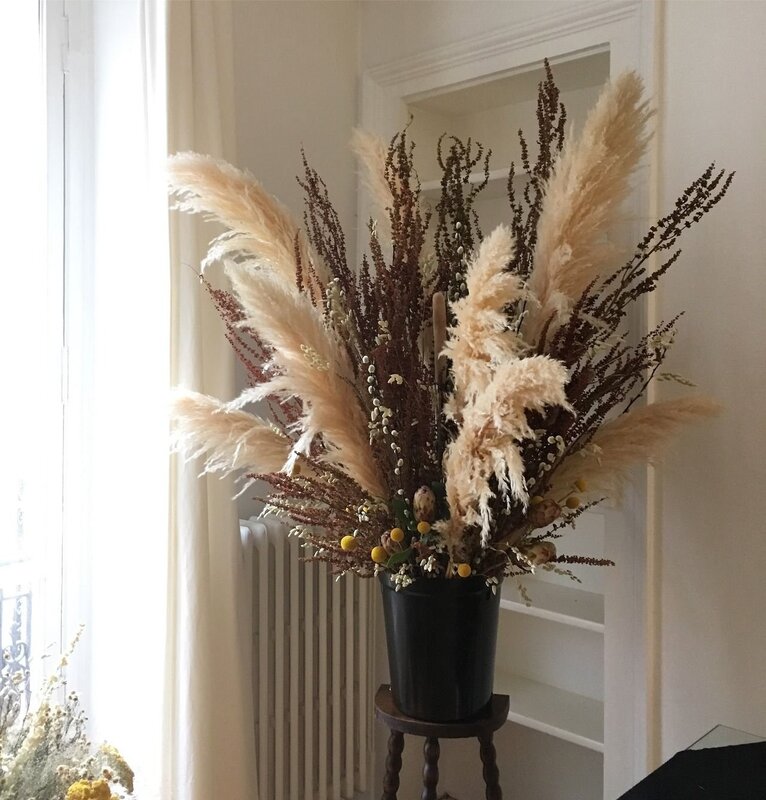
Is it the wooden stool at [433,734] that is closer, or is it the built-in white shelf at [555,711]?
the wooden stool at [433,734]

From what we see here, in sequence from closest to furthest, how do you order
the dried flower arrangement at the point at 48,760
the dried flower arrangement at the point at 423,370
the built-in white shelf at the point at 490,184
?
the dried flower arrangement at the point at 48,760
the dried flower arrangement at the point at 423,370
the built-in white shelf at the point at 490,184

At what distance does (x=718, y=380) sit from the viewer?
1667mm

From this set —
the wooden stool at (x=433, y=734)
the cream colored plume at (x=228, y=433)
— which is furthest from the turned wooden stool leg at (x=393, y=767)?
the cream colored plume at (x=228, y=433)

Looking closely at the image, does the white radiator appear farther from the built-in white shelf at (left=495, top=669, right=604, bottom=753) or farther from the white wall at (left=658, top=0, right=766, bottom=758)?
the white wall at (left=658, top=0, right=766, bottom=758)

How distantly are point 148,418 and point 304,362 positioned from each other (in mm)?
541

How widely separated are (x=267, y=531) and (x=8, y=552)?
1.83 feet

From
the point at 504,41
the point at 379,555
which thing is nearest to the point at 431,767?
the point at 379,555

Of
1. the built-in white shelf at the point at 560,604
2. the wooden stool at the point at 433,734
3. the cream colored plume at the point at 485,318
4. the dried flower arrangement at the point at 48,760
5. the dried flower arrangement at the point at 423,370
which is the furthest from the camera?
the built-in white shelf at the point at 560,604

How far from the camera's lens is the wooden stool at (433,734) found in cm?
139

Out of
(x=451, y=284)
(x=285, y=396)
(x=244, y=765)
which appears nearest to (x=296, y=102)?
(x=451, y=284)

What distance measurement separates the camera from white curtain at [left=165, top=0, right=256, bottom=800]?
63.4 inches

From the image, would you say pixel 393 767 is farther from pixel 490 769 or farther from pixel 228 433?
pixel 228 433

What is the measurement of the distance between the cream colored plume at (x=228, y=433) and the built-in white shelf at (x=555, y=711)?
3.21 feet

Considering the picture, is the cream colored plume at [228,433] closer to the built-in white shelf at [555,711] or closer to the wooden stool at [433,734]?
the wooden stool at [433,734]
